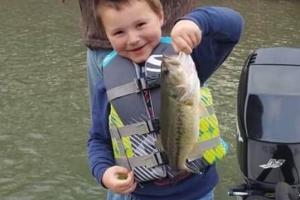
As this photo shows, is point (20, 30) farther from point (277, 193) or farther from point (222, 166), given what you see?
point (277, 193)

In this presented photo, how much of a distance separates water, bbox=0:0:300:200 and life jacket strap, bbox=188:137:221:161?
2049mm

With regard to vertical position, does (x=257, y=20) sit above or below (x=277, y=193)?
below

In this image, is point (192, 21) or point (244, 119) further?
point (244, 119)

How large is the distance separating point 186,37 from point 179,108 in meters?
0.23

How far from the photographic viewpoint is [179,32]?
1.94 m

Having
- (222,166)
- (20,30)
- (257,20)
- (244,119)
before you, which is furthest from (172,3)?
(257,20)

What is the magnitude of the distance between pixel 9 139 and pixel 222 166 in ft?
6.30

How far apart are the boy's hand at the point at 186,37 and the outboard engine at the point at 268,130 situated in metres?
0.93

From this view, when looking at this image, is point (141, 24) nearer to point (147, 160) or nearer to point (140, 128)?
point (140, 128)

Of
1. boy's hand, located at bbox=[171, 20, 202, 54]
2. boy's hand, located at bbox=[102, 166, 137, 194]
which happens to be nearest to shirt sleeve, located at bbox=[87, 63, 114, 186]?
boy's hand, located at bbox=[102, 166, 137, 194]

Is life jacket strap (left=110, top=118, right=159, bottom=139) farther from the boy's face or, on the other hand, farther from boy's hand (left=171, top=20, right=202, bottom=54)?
boy's hand (left=171, top=20, right=202, bottom=54)

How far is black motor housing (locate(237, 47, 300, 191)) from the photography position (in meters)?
2.73

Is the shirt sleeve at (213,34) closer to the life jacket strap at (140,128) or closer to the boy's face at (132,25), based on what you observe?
the boy's face at (132,25)

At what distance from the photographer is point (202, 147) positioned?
2.24 metres
